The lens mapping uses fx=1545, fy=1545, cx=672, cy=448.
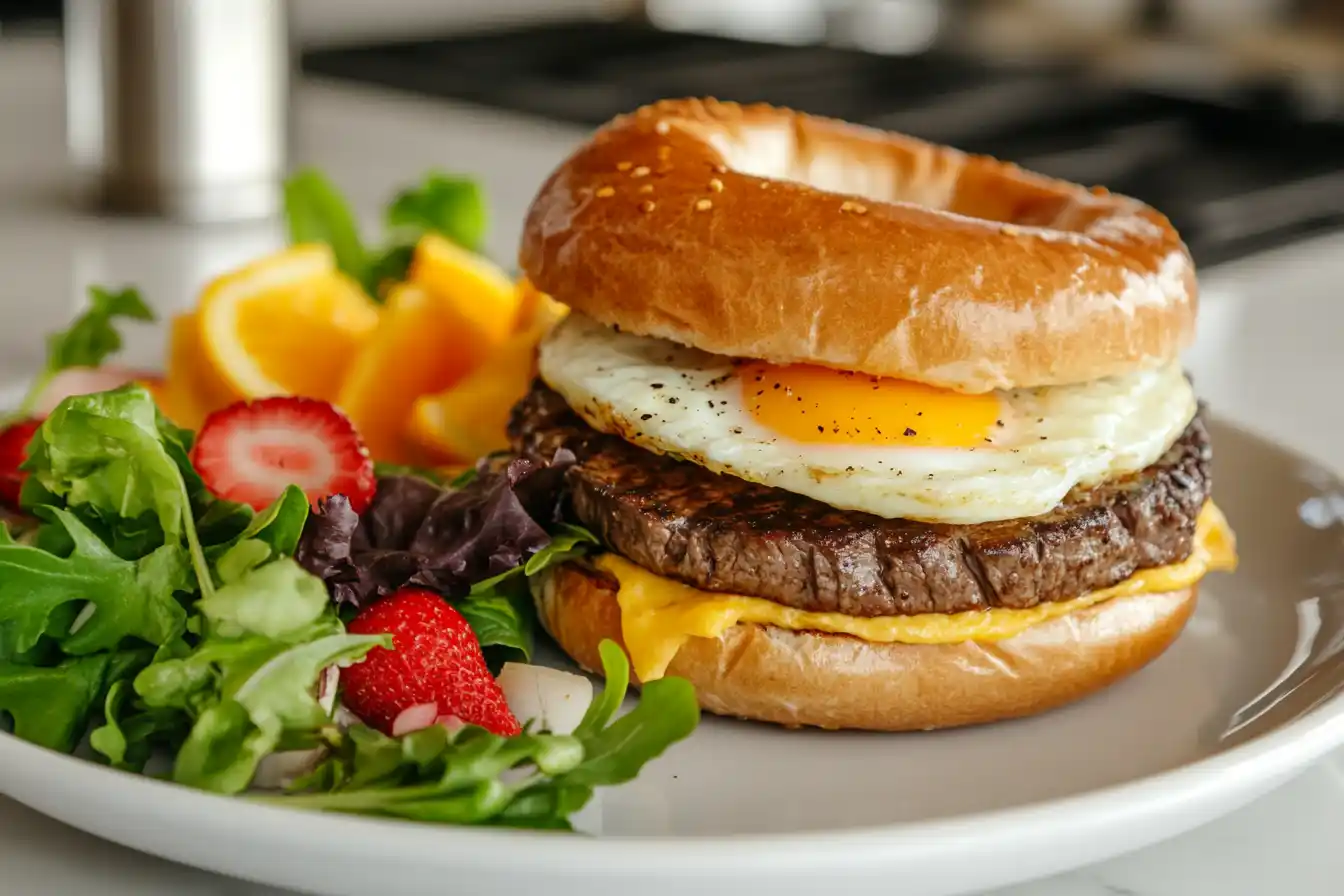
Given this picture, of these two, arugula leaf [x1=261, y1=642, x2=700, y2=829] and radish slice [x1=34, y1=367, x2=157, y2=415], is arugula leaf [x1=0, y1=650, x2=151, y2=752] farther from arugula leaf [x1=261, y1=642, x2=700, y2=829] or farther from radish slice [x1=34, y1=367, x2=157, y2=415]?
radish slice [x1=34, y1=367, x2=157, y2=415]

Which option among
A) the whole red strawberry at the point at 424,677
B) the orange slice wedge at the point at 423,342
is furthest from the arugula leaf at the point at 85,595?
the orange slice wedge at the point at 423,342

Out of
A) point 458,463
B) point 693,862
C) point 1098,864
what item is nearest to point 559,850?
point 693,862

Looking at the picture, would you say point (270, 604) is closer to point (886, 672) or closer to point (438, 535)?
point (438, 535)

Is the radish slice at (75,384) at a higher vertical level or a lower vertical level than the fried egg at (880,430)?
lower

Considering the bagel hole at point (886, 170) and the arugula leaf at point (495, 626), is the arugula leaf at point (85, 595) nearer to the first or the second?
the arugula leaf at point (495, 626)

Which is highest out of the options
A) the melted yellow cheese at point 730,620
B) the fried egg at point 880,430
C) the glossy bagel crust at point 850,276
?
the glossy bagel crust at point 850,276

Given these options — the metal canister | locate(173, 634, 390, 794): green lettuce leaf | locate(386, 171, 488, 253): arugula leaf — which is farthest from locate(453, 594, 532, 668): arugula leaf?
the metal canister
